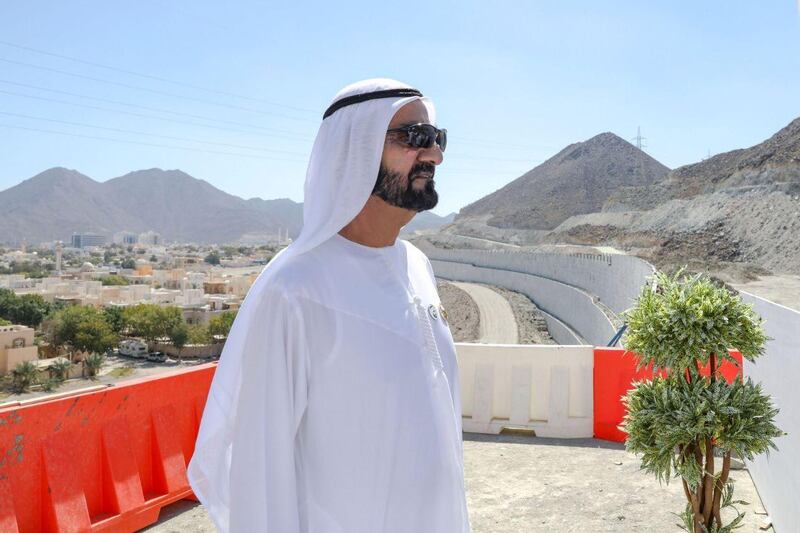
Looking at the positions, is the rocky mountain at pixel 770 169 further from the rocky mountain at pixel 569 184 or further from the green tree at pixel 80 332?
the green tree at pixel 80 332

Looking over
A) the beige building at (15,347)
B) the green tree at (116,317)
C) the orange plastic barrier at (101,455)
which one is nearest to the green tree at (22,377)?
the beige building at (15,347)

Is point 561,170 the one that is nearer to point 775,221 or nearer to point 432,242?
point 432,242

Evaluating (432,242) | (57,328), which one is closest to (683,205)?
(432,242)

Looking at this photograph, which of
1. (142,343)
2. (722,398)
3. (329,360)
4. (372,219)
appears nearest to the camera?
(329,360)

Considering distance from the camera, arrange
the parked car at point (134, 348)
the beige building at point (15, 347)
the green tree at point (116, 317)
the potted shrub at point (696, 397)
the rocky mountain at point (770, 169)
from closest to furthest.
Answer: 1. the potted shrub at point (696, 397)
2. the rocky mountain at point (770, 169)
3. the beige building at point (15, 347)
4. the parked car at point (134, 348)
5. the green tree at point (116, 317)

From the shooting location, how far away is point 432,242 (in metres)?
96.6

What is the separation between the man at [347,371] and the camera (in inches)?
62.4

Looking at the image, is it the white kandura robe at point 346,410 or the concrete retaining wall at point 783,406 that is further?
the concrete retaining wall at point 783,406

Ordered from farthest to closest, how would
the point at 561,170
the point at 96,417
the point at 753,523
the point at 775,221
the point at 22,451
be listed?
the point at 561,170 → the point at 775,221 → the point at 753,523 → the point at 96,417 → the point at 22,451

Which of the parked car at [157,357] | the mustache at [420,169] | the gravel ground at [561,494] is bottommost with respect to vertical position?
the parked car at [157,357]

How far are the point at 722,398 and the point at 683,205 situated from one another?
200 feet

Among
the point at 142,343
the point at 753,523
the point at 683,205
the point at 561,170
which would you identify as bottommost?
the point at 142,343

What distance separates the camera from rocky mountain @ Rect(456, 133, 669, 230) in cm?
12019

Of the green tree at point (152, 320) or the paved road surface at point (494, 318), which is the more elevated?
the paved road surface at point (494, 318)
